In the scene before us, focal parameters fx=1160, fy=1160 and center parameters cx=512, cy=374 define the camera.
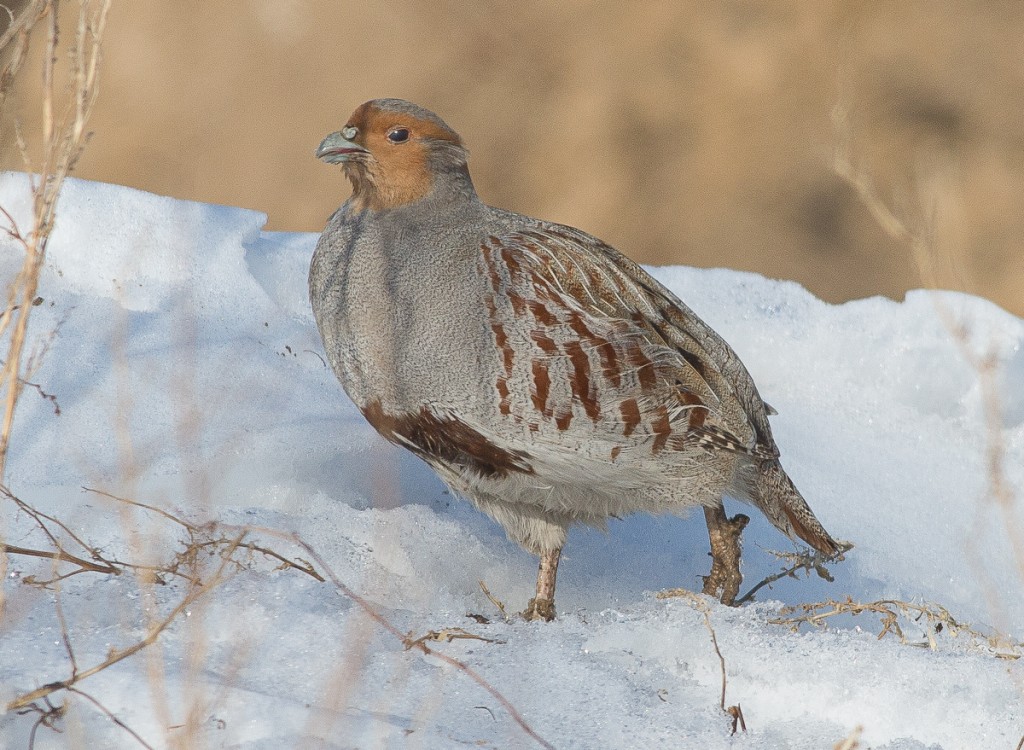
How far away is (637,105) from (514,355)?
664cm

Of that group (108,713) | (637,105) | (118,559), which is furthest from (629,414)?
(637,105)

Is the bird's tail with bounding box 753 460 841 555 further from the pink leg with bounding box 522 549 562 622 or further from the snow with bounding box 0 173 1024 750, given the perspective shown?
the pink leg with bounding box 522 549 562 622

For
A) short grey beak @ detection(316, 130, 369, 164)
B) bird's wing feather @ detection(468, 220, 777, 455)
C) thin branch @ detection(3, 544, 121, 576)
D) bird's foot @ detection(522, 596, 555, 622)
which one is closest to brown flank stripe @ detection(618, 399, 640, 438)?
bird's wing feather @ detection(468, 220, 777, 455)

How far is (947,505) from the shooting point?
3254 millimetres

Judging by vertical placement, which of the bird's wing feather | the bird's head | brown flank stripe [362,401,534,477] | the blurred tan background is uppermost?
the blurred tan background

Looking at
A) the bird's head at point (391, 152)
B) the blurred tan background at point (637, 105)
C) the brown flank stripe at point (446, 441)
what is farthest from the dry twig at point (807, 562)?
the blurred tan background at point (637, 105)

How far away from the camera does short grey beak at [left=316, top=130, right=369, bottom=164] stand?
2.59 m

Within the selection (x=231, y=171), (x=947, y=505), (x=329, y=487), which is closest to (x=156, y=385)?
(x=329, y=487)

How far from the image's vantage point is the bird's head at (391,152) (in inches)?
103

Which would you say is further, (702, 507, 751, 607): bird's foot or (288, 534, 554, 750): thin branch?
(702, 507, 751, 607): bird's foot

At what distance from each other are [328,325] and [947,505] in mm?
1829

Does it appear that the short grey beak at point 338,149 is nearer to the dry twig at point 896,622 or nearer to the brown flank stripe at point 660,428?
the brown flank stripe at point 660,428

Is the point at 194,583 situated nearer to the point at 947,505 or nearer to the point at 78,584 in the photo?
the point at 78,584

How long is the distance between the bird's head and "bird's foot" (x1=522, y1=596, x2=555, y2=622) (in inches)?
37.2
